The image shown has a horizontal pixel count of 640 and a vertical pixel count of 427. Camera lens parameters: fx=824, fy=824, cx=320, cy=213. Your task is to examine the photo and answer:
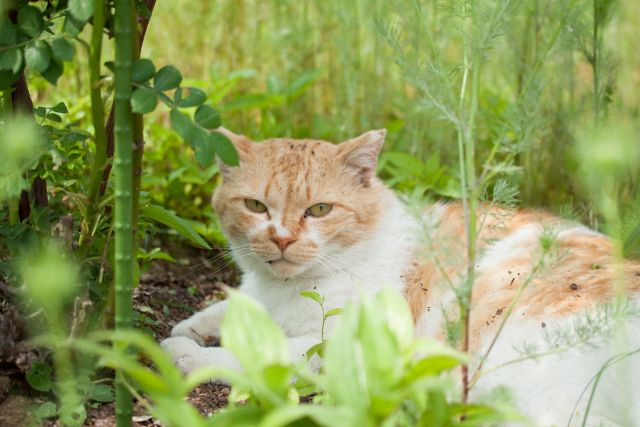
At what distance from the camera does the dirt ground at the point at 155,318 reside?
2.04 meters

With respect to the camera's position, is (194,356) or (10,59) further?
(194,356)

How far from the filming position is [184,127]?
1795 mm

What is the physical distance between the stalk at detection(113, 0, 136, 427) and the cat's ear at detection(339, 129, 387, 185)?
1231 mm

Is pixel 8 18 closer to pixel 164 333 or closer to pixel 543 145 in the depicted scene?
pixel 164 333

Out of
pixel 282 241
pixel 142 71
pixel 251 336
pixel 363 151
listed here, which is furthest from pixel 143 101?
pixel 363 151

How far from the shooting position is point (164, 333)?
9.56 feet

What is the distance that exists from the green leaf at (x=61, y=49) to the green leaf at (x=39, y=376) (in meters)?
0.77

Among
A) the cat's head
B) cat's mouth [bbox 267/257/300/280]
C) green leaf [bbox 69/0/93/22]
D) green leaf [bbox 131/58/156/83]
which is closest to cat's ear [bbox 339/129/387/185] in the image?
the cat's head

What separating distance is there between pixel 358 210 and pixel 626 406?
1242 millimetres

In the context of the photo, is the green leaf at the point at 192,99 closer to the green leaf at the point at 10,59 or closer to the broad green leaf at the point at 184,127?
the broad green leaf at the point at 184,127

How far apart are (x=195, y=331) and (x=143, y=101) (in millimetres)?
1318

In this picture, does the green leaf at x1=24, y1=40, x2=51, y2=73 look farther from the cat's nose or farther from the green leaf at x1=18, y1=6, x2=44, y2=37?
the cat's nose

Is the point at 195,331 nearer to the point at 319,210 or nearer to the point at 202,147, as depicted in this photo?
the point at 319,210

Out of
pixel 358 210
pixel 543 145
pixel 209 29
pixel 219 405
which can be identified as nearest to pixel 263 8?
pixel 209 29
